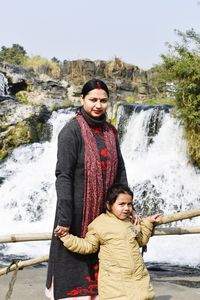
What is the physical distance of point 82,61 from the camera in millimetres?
21531

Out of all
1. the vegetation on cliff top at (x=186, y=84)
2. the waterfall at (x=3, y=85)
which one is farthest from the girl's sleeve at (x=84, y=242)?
the waterfall at (x=3, y=85)

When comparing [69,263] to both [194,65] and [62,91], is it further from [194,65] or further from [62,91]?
[62,91]

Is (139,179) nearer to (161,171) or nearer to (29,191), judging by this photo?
(161,171)

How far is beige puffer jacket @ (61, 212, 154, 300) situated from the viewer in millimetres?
2529

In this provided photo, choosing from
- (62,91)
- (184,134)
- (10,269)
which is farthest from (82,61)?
(10,269)

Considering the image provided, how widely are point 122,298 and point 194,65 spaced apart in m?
8.15

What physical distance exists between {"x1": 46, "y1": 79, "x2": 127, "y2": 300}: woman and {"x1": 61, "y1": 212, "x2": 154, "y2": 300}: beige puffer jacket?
0.07 meters

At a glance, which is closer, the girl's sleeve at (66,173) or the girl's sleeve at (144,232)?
the girl's sleeve at (66,173)

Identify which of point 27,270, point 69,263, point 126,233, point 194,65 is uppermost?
point 194,65

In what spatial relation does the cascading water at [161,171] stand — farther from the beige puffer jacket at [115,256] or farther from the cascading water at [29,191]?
the beige puffer jacket at [115,256]

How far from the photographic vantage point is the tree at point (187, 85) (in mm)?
9953

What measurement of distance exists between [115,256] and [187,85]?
25.9ft

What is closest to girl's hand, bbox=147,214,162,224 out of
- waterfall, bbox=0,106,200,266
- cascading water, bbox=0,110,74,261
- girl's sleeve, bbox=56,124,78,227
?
girl's sleeve, bbox=56,124,78,227

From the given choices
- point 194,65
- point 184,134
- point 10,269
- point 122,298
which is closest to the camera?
point 122,298
